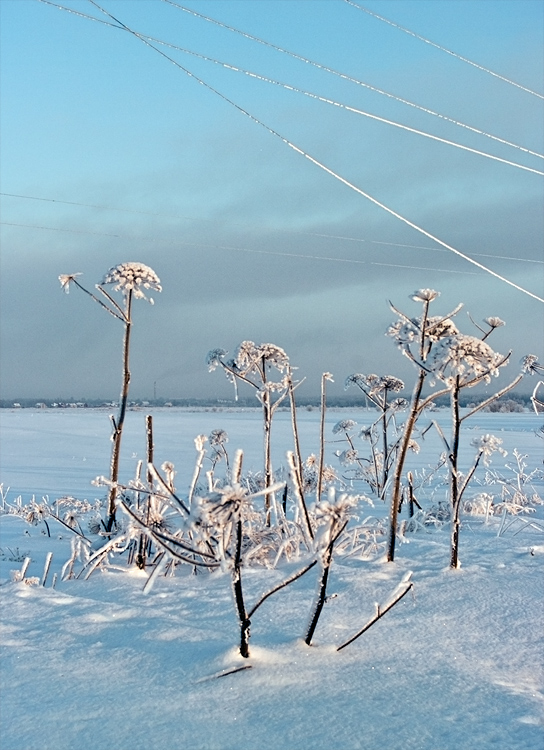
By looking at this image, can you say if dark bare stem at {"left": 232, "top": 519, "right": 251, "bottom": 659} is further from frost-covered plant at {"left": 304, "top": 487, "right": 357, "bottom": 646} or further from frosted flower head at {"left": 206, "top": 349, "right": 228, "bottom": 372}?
frosted flower head at {"left": 206, "top": 349, "right": 228, "bottom": 372}

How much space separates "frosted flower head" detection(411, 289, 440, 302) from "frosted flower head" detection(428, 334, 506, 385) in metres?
0.26

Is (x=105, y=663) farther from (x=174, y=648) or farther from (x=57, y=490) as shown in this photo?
(x=57, y=490)

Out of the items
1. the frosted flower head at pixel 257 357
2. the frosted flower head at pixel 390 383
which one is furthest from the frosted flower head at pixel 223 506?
the frosted flower head at pixel 390 383

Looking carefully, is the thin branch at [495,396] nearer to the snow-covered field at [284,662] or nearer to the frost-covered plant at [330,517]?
the snow-covered field at [284,662]

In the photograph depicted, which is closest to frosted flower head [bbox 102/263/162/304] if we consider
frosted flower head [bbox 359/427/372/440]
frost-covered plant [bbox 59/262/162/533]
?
frost-covered plant [bbox 59/262/162/533]

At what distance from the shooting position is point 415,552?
12.6ft

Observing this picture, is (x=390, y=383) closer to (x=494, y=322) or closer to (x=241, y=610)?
(x=494, y=322)

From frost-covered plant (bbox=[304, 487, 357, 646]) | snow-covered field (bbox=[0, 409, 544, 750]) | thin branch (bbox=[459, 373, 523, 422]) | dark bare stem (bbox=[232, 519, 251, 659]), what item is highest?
thin branch (bbox=[459, 373, 523, 422])

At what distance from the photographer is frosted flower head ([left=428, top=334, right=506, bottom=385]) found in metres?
3.46

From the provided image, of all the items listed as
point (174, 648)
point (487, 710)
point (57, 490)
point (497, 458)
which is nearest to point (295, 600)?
point (174, 648)

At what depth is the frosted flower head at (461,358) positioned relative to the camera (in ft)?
11.3

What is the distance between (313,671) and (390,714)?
348 millimetres

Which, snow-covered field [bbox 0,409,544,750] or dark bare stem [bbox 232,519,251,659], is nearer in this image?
snow-covered field [bbox 0,409,544,750]

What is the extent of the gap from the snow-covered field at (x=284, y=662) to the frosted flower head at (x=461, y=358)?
1.08m
